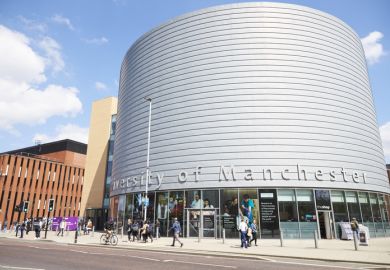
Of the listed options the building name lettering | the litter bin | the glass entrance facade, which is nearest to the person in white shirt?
the glass entrance facade

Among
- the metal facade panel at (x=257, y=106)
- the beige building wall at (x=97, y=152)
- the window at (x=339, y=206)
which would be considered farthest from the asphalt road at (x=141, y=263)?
the beige building wall at (x=97, y=152)

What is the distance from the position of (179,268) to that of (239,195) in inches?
718

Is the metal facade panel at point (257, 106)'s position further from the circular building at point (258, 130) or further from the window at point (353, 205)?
the window at point (353, 205)

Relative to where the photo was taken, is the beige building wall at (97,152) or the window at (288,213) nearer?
the window at (288,213)

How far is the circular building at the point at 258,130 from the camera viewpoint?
28.7 meters

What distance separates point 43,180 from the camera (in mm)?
76438

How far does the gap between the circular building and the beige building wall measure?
66.2 ft

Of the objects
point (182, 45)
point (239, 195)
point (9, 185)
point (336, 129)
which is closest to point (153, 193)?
point (239, 195)

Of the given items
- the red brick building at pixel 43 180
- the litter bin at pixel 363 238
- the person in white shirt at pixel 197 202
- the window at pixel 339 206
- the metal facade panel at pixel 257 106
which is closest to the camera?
the litter bin at pixel 363 238

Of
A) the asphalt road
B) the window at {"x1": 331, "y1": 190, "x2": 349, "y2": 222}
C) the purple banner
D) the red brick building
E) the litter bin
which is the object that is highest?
the red brick building

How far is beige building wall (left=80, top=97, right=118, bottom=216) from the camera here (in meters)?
55.5

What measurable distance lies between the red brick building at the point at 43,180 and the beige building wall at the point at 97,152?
1305 centimetres

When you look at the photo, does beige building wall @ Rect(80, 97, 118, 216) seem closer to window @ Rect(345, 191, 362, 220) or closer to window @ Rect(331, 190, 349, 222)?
window @ Rect(331, 190, 349, 222)

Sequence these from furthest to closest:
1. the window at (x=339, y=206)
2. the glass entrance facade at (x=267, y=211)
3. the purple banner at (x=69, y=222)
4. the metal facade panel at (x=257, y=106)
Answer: the purple banner at (x=69, y=222) < the metal facade panel at (x=257, y=106) < the window at (x=339, y=206) < the glass entrance facade at (x=267, y=211)
